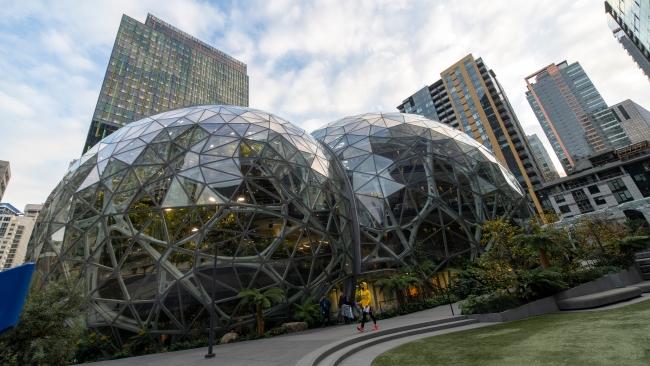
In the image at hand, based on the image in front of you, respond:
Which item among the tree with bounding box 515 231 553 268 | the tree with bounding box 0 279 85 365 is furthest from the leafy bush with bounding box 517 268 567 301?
the tree with bounding box 0 279 85 365

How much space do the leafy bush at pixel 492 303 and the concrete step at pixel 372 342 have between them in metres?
0.63

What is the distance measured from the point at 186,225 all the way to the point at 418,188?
1619 centimetres

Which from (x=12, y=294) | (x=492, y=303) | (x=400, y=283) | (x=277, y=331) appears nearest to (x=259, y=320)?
(x=277, y=331)

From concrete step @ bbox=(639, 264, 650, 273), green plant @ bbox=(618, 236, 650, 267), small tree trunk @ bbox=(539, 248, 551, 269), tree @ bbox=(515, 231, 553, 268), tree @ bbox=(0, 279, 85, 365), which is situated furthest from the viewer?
green plant @ bbox=(618, 236, 650, 267)

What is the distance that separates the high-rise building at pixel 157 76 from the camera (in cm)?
7806

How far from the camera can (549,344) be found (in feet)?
22.8

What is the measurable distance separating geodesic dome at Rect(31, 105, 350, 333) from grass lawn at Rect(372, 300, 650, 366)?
8.21m

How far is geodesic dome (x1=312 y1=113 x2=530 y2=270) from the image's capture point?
2012cm

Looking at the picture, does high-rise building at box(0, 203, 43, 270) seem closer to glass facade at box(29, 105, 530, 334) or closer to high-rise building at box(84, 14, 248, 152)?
high-rise building at box(84, 14, 248, 152)

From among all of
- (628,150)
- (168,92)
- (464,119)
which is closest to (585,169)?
(628,150)

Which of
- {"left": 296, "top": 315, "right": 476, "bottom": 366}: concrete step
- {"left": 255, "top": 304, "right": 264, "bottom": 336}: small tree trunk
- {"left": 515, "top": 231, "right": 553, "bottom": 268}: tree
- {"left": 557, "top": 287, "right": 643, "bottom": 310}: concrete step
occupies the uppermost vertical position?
{"left": 515, "top": 231, "right": 553, "bottom": 268}: tree

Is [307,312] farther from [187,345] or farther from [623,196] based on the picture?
[623,196]

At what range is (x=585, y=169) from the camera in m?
63.2

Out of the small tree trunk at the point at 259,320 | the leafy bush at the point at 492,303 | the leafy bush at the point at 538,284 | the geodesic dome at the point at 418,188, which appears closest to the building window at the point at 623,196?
the geodesic dome at the point at 418,188
